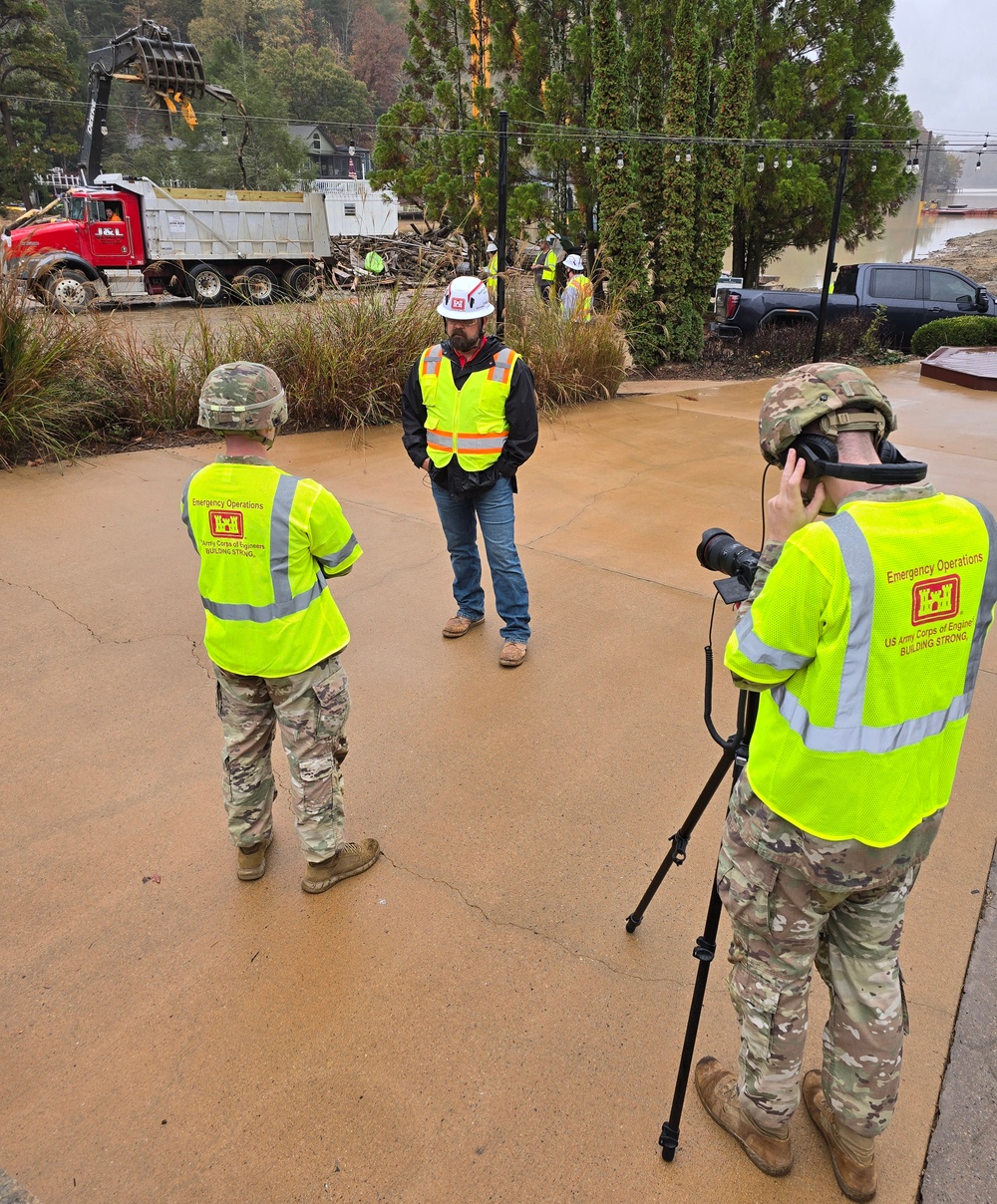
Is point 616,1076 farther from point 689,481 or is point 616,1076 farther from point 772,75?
point 772,75

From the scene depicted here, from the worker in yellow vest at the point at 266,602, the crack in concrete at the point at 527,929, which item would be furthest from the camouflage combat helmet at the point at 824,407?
the crack in concrete at the point at 527,929

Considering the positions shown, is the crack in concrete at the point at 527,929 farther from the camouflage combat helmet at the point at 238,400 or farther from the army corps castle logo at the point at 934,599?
the camouflage combat helmet at the point at 238,400

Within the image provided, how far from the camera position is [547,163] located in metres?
16.7

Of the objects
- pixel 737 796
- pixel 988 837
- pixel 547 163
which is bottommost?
pixel 988 837

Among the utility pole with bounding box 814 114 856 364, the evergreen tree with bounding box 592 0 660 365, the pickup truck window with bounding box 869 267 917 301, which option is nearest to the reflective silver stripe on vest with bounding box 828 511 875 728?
the evergreen tree with bounding box 592 0 660 365

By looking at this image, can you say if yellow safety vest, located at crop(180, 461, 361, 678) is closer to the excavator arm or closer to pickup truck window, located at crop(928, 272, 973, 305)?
pickup truck window, located at crop(928, 272, 973, 305)

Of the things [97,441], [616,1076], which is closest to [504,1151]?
[616,1076]

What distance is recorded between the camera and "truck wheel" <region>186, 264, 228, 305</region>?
63.6ft

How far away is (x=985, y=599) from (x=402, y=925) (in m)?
1.93

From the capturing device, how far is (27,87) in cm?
3728

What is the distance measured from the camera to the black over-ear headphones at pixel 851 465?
1582mm

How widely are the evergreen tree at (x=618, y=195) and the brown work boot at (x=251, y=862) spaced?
9066 millimetres

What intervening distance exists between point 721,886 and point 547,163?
57.0ft

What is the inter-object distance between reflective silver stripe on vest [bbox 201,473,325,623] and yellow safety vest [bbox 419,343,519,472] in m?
1.70
